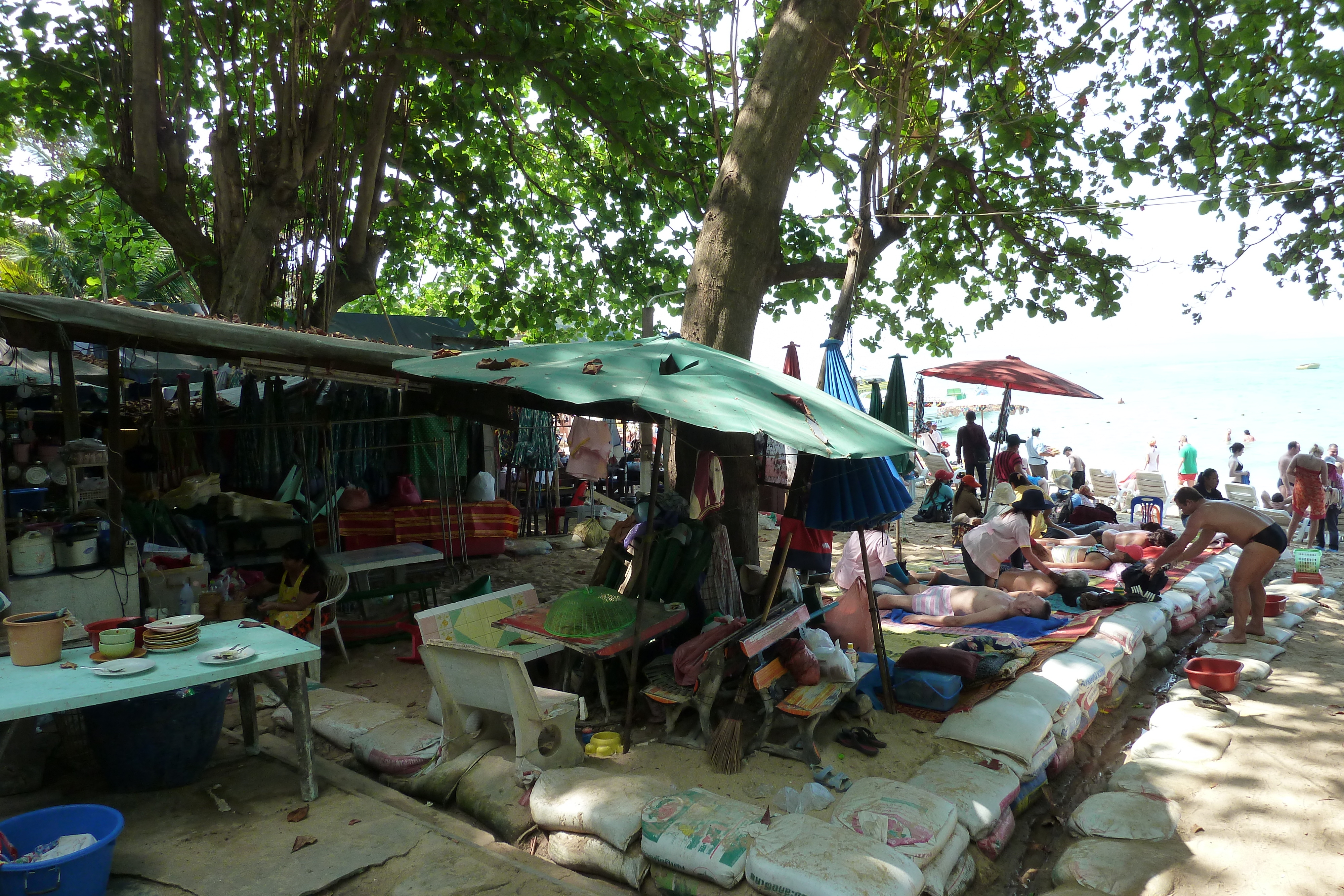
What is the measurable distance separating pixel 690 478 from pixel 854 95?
4846mm

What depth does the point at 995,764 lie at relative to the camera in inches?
164

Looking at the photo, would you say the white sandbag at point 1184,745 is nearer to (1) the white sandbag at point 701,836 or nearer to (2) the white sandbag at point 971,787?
(2) the white sandbag at point 971,787

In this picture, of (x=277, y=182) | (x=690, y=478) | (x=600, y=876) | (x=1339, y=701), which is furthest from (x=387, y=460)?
(x=1339, y=701)

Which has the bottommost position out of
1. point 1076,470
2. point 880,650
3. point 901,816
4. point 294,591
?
point 901,816

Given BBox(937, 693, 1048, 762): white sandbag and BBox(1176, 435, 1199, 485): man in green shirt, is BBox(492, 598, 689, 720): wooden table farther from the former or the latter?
BBox(1176, 435, 1199, 485): man in green shirt

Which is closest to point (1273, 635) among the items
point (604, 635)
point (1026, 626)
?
point (1026, 626)

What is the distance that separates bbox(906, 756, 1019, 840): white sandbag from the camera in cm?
363

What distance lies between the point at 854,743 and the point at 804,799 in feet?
2.74

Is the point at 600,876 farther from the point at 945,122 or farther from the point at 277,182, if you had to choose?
the point at 945,122

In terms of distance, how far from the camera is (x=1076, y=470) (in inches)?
595

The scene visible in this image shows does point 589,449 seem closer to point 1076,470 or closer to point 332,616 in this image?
point 332,616

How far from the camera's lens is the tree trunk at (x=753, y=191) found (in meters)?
6.00

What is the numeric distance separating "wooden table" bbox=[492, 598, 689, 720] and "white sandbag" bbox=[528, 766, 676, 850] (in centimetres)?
90

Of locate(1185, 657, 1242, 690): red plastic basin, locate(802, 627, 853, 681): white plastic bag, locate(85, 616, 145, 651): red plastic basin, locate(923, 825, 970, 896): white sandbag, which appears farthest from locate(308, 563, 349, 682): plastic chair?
locate(1185, 657, 1242, 690): red plastic basin
